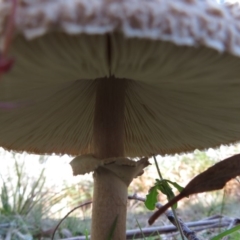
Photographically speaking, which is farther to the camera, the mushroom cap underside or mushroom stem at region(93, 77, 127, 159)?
mushroom stem at region(93, 77, 127, 159)

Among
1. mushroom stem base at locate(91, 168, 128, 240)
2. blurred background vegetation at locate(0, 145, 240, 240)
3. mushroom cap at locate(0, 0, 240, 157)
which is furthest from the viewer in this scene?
blurred background vegetation at locate(0, 145, 240, 240)

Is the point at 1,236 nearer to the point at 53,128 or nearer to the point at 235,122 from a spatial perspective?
the point at 53,128

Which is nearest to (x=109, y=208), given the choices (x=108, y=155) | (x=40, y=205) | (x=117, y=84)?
(x=108, y=155)

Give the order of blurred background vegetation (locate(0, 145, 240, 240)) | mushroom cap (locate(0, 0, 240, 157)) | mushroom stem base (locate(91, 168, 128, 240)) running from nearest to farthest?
mushroom cap (locate(0, 0, 240, 157)) < mushroom stem base (locate(91, 168, 128, 240)) < blurred background vegetation (locate(0, 145, 240, 240))

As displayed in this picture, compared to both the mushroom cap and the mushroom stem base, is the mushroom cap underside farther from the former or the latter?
the mushroom stem base

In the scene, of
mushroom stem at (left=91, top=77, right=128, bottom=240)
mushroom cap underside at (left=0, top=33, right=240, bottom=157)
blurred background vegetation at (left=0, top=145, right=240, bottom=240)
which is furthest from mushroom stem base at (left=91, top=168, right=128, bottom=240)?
blurred background vegetation at (left=0, top=145, right=240, bottom=240)

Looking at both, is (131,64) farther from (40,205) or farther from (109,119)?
(40,205)

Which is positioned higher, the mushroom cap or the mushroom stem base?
the mushroom cap

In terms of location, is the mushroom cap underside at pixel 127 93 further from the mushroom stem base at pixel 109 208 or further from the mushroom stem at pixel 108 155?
the mushroom stem base at pixel 109 208
